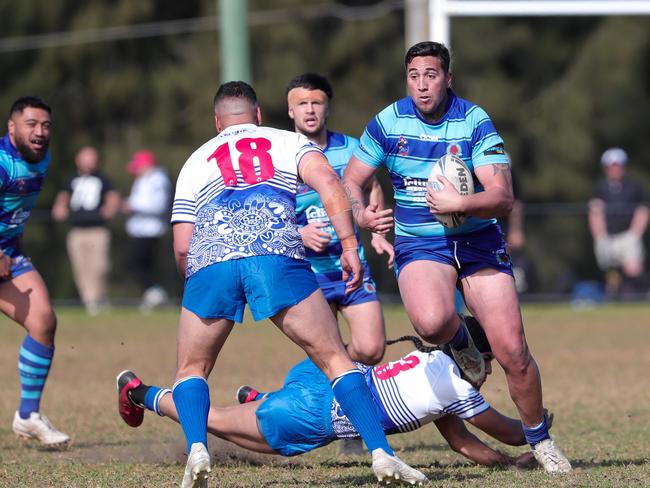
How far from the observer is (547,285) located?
2139cm

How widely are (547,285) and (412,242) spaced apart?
15.1 m

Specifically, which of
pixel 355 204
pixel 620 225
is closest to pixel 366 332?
pixel 355 204

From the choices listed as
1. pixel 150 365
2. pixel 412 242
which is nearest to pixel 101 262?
pixel 150 365

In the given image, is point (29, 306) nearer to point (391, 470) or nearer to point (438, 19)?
point (391, 470)

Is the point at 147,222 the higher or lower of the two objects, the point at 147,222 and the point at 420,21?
the lower

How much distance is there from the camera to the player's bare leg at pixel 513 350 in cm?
634

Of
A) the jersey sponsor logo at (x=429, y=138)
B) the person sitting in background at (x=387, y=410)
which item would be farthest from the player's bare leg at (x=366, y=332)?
the jersey sponsor logo at (x=429, y=138)

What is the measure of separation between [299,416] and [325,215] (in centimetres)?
190

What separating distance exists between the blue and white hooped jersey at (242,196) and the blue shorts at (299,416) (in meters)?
0.82

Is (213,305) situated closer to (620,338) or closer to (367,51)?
(620,338)

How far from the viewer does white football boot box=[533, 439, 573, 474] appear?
6.37 meters

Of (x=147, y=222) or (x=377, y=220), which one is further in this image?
(x=147, y=222)

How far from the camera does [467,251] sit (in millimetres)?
6523

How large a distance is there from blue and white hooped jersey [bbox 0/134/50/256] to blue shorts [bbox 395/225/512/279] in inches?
108
